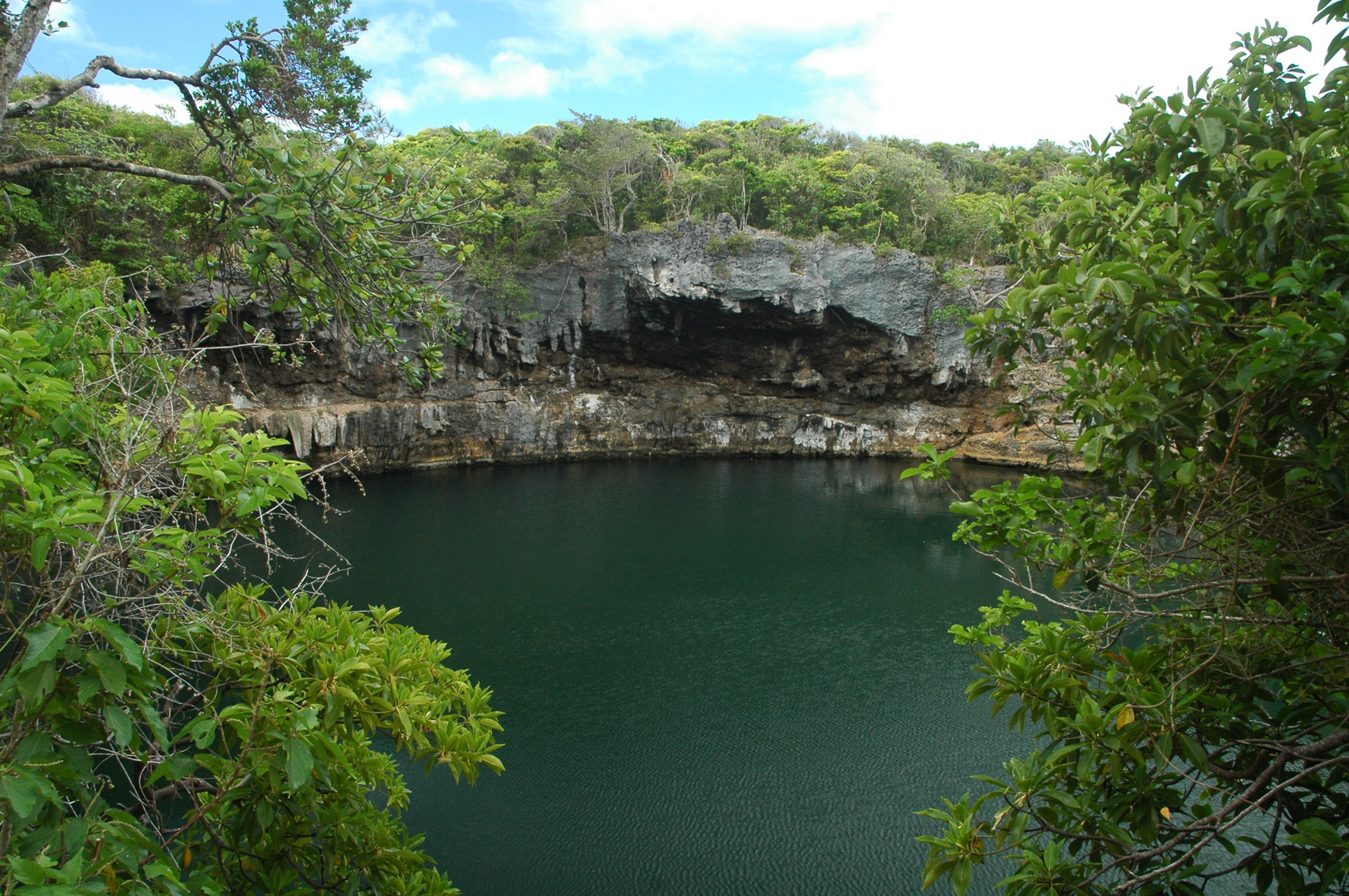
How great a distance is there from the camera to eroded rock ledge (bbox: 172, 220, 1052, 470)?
2091 centimetres

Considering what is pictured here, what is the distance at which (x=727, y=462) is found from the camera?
2370 centimetres

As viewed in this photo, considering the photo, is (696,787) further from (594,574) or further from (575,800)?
(594,574)

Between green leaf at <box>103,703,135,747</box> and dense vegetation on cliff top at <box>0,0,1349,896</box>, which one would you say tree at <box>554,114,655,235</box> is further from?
green leaf at <box>103,703,135,747</box>

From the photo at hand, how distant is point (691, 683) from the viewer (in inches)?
336

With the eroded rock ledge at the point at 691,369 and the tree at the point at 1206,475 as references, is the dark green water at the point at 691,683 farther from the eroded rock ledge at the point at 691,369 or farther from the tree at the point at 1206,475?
the eroded rock ledge at the point at 691,369

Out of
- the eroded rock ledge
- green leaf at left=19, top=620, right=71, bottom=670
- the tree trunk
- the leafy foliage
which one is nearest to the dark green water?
the eroded rock ledge

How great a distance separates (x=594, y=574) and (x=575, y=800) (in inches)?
236

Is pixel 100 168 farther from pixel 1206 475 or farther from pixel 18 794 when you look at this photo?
pixel 1206 475

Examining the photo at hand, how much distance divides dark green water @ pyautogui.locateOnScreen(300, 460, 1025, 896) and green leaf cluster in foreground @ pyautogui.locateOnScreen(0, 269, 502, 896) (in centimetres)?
338

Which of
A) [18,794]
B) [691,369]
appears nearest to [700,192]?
[691,369]

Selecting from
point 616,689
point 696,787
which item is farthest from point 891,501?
point 696,787

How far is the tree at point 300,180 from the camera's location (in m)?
2.91

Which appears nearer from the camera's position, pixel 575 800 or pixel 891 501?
pixel 575 800

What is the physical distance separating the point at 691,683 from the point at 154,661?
7241 mm
